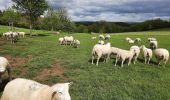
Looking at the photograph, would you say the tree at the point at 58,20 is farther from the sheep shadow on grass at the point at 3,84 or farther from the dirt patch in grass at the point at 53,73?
the sheep shadow on grass at the point at 3,84

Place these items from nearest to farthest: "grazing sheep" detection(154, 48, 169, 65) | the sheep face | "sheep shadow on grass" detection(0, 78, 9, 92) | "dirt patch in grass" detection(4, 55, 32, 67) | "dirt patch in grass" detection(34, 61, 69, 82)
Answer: the sheep face < "sheep shadow on grass" detection(0, 78, 9, 92) < "dirt patch in grass" detection(34, 61, 69, 82) < "dirt patch in grass" detection(4, 55, 32, 67) < "grazing sheep" detection(154, 48, 169, 65)

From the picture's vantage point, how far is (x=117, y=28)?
179m

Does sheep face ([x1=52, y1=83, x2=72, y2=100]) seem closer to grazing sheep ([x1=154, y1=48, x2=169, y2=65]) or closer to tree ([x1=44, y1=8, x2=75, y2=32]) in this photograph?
grazing sheep ([x1=154, y1=48, x2=169, y2=65])

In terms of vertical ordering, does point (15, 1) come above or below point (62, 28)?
above

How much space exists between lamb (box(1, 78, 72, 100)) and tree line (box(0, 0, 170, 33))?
65.1 meters

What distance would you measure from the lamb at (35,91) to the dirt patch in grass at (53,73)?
1000 centimetres

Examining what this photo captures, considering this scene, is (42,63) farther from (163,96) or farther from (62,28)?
(62,28)

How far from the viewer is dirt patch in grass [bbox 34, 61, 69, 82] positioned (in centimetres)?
1984

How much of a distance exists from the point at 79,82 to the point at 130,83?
3.41m

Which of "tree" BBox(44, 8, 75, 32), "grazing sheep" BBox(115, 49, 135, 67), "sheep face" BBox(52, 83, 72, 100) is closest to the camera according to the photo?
"sheep face" BBox(52, 83, 72, 100)

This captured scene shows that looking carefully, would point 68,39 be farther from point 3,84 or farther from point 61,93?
point 61,93

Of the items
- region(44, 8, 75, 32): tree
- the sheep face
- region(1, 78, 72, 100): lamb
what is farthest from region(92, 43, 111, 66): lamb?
region(44, 8, 75, 32): tree

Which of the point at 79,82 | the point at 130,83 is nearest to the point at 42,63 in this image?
the point at 79,82

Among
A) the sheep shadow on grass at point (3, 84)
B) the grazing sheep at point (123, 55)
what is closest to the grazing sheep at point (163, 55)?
the grazing sheep at point (123, 55)
